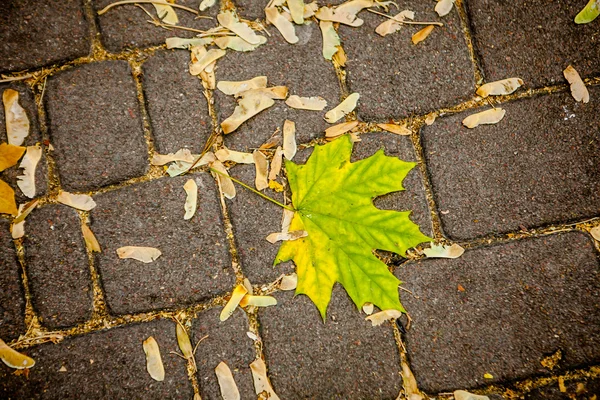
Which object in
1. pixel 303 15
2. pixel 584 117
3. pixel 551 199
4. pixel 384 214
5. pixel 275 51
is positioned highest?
pixel 303 15

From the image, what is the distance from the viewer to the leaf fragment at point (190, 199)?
68.0 inches

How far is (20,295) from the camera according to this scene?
1705mm

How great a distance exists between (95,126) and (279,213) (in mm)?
858

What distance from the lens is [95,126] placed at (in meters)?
1.75

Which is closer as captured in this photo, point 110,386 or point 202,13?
point 110,386

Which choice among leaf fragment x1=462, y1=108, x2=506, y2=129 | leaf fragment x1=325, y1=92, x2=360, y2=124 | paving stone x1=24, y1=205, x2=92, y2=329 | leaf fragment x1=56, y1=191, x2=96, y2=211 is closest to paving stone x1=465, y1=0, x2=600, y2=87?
leaf fragment x1=462, y1=108, x2=506, y2=129

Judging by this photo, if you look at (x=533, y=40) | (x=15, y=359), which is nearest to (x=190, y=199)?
(x=15, y=359)

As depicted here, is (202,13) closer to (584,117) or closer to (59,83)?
(59,83)

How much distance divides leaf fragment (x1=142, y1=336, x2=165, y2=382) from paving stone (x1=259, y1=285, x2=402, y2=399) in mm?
427

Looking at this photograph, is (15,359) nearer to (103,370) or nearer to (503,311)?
(103,370)

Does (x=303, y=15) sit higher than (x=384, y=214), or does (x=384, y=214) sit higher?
(x=303, y=15)

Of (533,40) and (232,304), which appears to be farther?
(533,40)

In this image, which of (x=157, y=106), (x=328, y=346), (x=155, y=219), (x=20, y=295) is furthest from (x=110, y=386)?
(x=157, y=106)

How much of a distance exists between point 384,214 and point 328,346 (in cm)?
59
